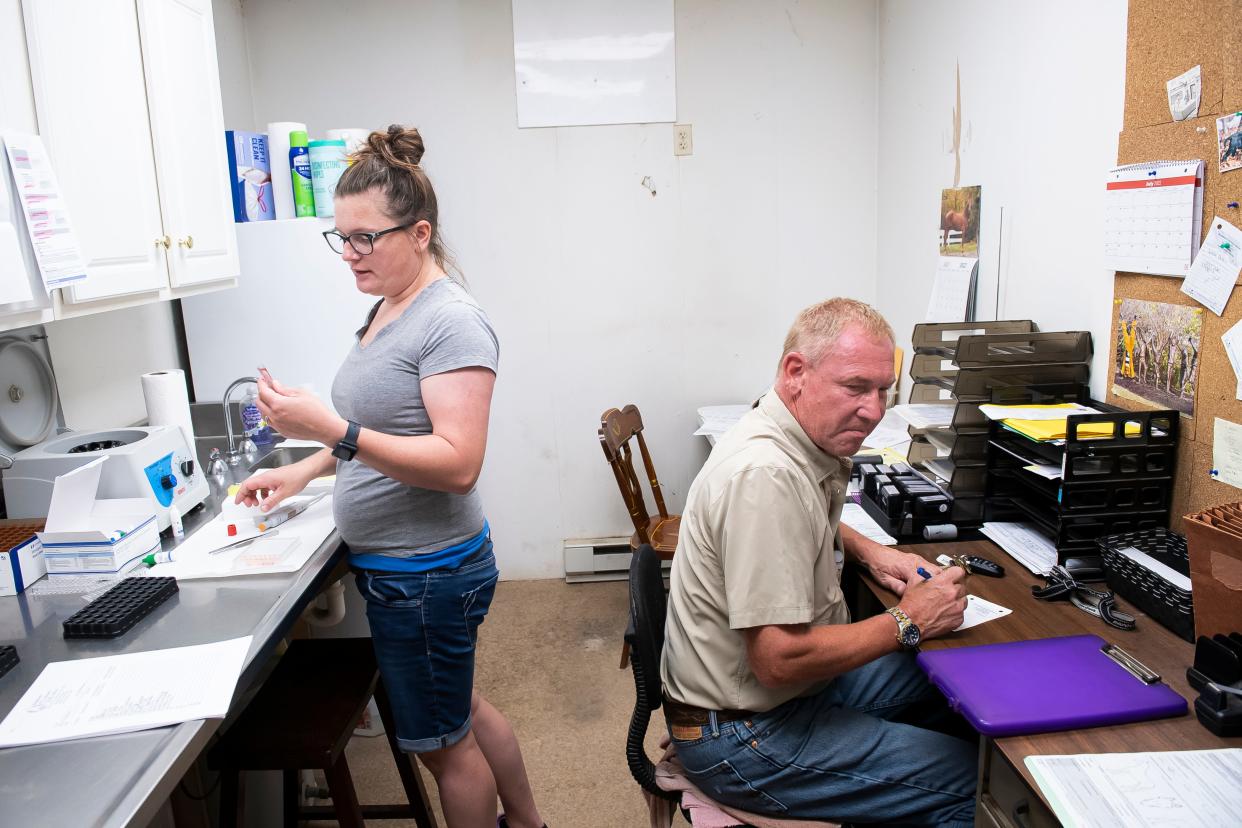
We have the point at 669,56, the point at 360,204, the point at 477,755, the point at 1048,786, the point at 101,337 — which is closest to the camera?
the point at 1048,786

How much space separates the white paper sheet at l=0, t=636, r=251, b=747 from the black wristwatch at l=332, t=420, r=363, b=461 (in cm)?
34

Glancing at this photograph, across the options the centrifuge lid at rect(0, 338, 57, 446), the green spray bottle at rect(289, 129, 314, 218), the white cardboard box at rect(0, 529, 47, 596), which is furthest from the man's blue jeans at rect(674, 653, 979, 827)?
the green spray bottle at rect(289, 129, 314, 218)

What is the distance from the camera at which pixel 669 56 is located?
10.6ft

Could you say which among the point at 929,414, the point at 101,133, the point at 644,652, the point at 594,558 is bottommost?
the point at 594,558

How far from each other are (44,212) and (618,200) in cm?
215

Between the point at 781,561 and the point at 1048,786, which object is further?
the point at 781,561

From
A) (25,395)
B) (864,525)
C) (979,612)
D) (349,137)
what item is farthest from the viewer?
(349,137)

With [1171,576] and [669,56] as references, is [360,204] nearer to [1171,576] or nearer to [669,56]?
[1171,576]

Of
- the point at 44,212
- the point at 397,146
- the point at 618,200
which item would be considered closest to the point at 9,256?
the point at 44,212

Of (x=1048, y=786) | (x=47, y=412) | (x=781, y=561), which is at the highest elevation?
(x=47, y=412)

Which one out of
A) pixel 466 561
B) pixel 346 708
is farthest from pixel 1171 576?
pixel 346 708

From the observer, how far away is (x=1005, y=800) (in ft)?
3.82

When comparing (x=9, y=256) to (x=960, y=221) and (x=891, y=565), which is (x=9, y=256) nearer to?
(x=891, y=565)

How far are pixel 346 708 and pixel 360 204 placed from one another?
1.01 m
